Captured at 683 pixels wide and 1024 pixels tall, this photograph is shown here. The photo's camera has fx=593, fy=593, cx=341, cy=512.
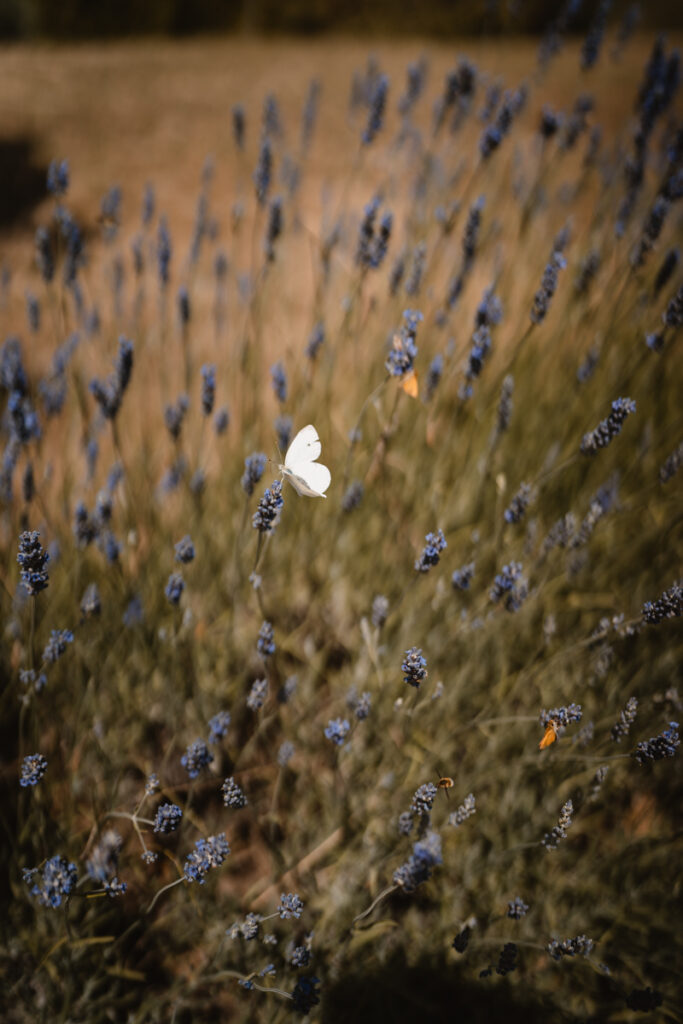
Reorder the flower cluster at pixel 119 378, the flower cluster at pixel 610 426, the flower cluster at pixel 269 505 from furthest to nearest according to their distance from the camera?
the flower cluster at pixel 119 378 → the flower cluster at pixel 610 426 → the flower cluster at pixel 269 505

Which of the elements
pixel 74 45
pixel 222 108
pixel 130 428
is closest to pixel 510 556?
pixel 130 428

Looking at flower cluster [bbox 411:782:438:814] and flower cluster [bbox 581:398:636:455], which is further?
flower cluster [bbox 581:398:636:455]

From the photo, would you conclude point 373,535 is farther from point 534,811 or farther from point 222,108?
point 222,108

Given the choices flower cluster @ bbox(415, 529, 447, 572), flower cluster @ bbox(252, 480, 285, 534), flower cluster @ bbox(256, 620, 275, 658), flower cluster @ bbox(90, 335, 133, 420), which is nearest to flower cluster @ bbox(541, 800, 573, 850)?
flower cluster @ bbox(415, 529, 447, 572)

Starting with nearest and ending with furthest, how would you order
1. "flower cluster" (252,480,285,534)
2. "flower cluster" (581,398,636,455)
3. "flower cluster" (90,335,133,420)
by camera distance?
"flower cluster" (252,480,285,534) < "flower cluster" (581,398,636,455) < "flower cluster" (90,335,133,420)

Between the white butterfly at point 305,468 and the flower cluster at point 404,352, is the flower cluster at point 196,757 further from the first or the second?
the flower cluster at point 404,352

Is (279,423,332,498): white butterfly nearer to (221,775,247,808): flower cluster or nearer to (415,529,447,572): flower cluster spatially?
(415,529,447,572): flower cluster

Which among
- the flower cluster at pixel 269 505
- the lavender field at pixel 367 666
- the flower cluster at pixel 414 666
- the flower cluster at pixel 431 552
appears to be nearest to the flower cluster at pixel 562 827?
the lavender field at pixel 367 666

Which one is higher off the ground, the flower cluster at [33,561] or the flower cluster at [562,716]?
the flower cluster at [33,561]

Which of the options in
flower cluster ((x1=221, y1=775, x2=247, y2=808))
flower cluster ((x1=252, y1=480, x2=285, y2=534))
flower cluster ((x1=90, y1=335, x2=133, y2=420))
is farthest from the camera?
flower cluster ((x1=90, y1=335, x2=133, y2=420))
